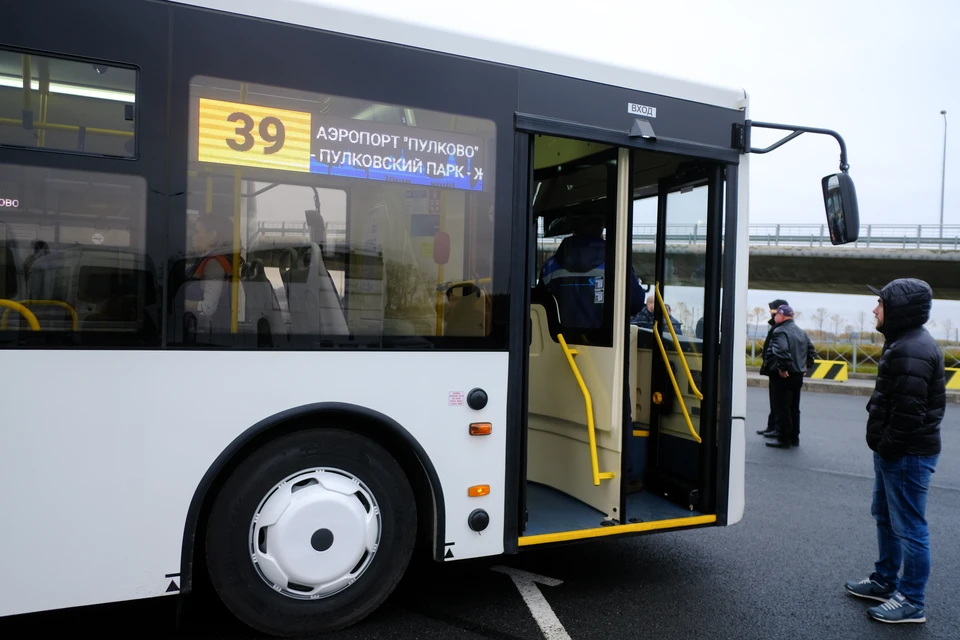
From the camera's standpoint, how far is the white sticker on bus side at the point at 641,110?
396 centimetres

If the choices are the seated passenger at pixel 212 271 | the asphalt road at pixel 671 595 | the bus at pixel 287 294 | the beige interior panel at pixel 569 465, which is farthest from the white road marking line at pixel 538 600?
the seated passenger at pixel 212 271

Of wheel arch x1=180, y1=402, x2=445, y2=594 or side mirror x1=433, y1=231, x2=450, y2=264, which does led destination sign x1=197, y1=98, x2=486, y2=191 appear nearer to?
side mirror x1=433, y1=231, x2=450, y2=264

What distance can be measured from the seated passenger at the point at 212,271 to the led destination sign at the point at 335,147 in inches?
11.2

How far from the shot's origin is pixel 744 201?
4.36m

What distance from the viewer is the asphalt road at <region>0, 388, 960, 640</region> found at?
11.4 ft

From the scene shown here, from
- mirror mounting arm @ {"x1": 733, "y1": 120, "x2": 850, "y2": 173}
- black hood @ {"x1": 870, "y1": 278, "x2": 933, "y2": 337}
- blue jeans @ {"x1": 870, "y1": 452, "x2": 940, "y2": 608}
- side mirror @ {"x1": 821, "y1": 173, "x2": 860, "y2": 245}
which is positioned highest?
mirror mounting arm @ {"x1": 733, "y1": 120, "x2": 850, "y2": 173}

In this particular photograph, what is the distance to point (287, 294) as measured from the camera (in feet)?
10.4

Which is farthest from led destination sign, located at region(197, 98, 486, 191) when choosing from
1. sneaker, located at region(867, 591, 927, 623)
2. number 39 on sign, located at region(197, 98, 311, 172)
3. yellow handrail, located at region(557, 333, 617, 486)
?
sneaker, located at region(867, 591, 927, 623)

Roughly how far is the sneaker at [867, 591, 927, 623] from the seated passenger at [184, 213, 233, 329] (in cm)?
367

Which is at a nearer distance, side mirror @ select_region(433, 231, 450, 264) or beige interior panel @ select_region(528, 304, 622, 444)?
side mirror @ select_region(433, 231, 450, 264)

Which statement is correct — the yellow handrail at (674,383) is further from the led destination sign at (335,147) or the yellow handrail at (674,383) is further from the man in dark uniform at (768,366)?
the man in dark uniform at (768,366)

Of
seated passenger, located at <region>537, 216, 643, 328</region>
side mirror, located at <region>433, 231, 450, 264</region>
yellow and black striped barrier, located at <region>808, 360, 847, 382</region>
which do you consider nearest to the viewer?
side mirror, located at <region>433, 231, 450, 264</region>

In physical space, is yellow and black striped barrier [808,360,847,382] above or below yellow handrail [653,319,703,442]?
below

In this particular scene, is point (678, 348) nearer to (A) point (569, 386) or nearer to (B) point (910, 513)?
(A) point (569, 386)
